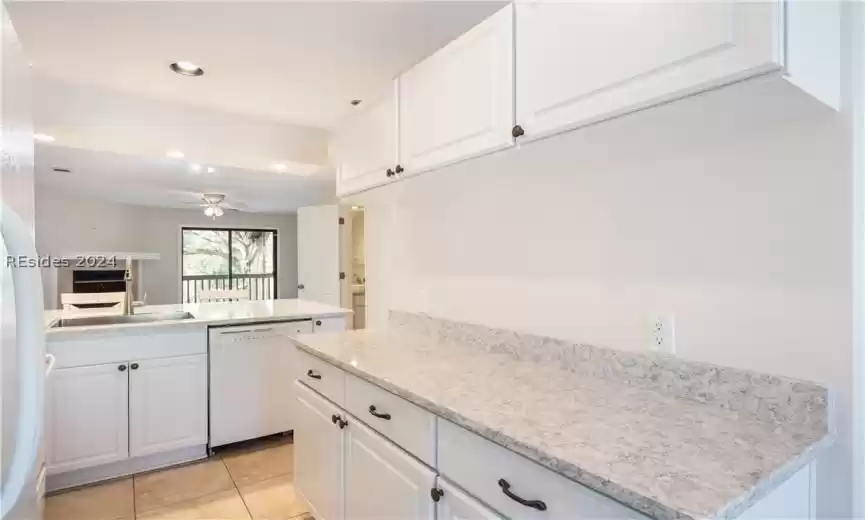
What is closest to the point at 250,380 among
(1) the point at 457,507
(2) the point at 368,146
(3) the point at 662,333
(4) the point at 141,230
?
(2) the point at 368,146

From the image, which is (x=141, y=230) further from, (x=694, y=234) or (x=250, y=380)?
(x=694, y=234)

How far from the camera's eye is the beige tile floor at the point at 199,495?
2.26 meters

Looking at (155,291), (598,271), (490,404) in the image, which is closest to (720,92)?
(598,271)

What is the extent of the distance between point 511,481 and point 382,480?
2.01 ft

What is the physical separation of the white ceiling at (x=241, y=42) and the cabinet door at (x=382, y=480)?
1648 mm

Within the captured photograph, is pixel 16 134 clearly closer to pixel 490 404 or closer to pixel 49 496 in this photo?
pixel 490 404

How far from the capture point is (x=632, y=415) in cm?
113

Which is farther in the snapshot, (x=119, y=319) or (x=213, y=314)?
(x=213, y=314)

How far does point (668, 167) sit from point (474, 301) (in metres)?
0.96

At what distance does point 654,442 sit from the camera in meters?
0.97

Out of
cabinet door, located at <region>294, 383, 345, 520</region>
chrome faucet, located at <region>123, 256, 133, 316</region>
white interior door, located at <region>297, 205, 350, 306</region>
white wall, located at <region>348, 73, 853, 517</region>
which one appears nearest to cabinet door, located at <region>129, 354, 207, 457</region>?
chrome faucet, located at <region>123, 256, 133, 316</region>

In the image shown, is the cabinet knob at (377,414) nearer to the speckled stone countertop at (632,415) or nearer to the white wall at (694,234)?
the speckled stone countertop at (632,415)

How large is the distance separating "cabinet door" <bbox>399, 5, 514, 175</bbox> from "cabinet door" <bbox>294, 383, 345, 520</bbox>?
3.46ft

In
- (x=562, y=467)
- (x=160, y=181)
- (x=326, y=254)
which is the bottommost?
(x=562, y=467)
